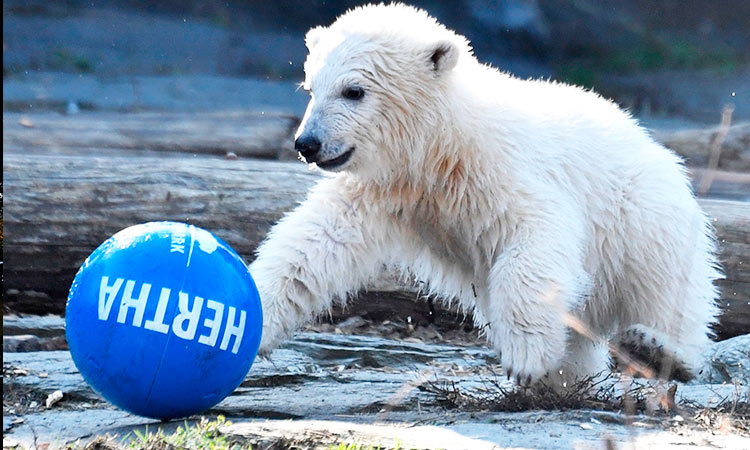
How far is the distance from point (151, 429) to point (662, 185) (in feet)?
7.77

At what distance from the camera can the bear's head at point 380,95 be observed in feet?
13.5

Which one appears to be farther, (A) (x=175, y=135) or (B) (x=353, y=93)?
(A) (x=175, y=135)

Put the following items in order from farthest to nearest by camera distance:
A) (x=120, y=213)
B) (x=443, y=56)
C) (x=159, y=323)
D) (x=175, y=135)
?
(x=175, y=135), (x=120, y=213), (x=443, y=56), (x=159, y=323)

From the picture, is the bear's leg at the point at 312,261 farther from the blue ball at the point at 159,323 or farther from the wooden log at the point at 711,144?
the wooden log at the point at 711,144

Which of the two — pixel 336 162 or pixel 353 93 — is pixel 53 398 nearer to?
pixel 336 162

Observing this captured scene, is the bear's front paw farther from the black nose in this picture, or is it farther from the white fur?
the black nose

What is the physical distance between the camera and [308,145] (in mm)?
4023

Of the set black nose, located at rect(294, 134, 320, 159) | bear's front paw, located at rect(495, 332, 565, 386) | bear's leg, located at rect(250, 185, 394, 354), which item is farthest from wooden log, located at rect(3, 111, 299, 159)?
bear's front paw, located at rect(495, 332, 565, 386)


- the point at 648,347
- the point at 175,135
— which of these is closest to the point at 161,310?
the point at 648,347

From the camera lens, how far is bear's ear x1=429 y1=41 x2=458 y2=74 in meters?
4.13

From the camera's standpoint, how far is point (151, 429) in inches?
132

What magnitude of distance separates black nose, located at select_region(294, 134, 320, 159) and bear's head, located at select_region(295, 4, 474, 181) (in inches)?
1.7

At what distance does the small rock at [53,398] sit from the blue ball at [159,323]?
745mm

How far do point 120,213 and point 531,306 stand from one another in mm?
2560
